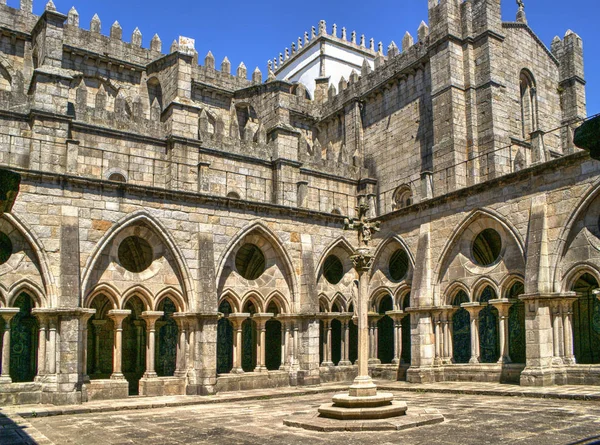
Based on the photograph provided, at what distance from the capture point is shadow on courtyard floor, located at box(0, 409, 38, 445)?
8.80 meters

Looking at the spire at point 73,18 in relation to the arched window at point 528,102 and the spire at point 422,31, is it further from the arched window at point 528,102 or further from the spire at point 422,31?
the arched window at point 528,102

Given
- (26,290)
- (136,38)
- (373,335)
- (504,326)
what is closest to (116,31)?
(136,38)

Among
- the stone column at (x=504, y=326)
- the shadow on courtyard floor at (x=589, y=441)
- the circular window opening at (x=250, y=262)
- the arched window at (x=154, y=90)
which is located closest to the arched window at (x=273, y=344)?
the circular window opening at (x=250, y=262)

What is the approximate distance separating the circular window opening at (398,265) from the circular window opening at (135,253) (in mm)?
7097

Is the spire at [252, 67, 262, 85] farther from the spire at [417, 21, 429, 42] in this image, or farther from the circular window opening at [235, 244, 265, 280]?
the circular window opening at [235, 244, 265, 280]

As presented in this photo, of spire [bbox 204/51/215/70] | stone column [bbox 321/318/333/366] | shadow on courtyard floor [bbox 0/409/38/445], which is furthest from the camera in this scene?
spire [bbox 204/51/215/70]

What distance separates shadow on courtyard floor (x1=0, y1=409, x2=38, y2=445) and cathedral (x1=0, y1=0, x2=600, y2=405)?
2500 millimetres

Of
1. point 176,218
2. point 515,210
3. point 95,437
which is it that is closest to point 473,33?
point 515,210

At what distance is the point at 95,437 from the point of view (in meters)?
9.44

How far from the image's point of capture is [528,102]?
21531 mm

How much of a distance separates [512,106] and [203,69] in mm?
11497

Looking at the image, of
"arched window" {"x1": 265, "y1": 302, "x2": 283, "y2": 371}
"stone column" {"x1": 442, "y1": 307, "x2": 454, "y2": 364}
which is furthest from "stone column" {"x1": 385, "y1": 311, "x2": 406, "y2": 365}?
"arched window" {"x1": 265, "y1": 302, "x2": 283, "y2": 371}

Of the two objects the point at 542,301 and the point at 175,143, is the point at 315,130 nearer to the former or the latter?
the point at 175,143

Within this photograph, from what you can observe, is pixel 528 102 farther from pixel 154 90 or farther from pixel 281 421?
pixel 281 421
